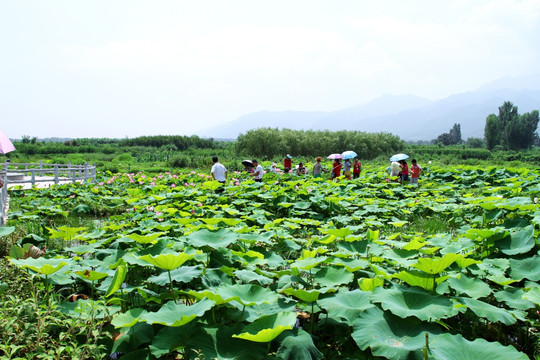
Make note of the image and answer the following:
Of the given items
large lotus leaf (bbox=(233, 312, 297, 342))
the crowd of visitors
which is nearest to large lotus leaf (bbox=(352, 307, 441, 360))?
large lotus leaf (bbox=(233, 312, 297, 342))

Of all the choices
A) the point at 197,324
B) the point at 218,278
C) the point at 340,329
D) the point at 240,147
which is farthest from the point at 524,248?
the point at 240,147

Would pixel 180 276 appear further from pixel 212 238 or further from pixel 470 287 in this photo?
pixel 470 287

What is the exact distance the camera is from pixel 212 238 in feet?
10.4

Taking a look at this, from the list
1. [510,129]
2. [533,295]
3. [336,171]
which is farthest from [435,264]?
[510,129]

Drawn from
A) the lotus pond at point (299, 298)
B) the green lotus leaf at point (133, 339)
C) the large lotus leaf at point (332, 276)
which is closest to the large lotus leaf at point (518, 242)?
the lotus pond at point (299, 298)

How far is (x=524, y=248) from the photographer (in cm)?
309

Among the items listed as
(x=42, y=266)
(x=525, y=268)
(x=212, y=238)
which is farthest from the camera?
(x=212, y=238)

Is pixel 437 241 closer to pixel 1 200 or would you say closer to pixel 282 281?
pixel 282 281

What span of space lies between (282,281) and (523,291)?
62.6 inches

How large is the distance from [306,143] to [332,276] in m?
26.5

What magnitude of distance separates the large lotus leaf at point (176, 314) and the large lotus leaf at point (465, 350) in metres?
1.10

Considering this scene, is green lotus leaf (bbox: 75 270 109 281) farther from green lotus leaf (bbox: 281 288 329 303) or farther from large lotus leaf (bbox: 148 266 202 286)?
green lotus leaf (bbox: 281 288 329 303)

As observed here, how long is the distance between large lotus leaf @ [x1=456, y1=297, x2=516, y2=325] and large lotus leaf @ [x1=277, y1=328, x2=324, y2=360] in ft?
3.15

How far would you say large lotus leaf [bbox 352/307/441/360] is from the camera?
5.93 ft
